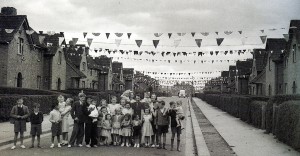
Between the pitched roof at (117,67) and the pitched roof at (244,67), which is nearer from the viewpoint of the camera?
the pitched roof at (244,67)

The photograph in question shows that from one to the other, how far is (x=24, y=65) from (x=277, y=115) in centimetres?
2457

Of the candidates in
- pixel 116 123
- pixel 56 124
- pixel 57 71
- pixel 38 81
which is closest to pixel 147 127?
pixel 116 123

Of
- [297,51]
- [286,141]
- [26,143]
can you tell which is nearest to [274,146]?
[286,141]

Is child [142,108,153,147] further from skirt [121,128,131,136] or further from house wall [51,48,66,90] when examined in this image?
house wall [51,48,66,90]

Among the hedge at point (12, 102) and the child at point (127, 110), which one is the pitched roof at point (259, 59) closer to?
the hedge at point (12, 102)

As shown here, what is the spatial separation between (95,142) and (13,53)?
801 inches

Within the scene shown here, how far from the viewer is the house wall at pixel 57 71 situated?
125 ft

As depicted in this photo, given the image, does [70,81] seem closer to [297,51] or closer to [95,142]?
[297,51]

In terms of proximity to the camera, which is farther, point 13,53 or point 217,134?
point 13,53

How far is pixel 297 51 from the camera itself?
28172mm

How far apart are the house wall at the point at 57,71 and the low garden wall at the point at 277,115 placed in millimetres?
20745

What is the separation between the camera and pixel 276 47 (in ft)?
125

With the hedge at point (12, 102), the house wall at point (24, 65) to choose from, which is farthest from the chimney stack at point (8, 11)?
the hedge at point (12, 102)

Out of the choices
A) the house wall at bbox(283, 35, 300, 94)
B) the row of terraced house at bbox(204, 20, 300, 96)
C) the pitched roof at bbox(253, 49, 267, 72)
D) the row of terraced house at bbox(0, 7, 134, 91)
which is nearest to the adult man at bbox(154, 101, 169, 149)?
the row of terraced house at bbox(204, 20, 300, 96)
